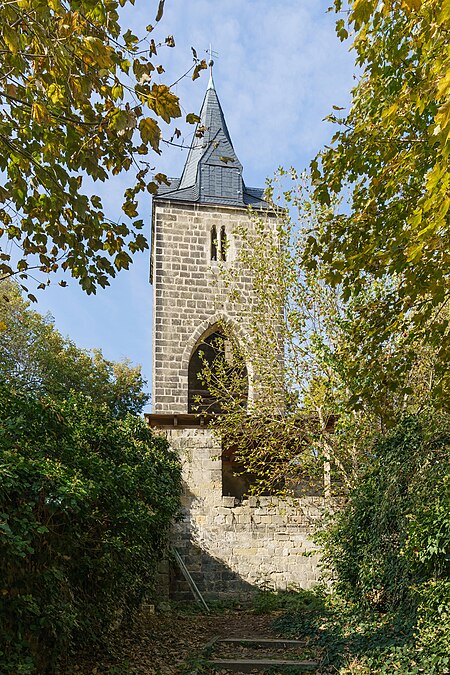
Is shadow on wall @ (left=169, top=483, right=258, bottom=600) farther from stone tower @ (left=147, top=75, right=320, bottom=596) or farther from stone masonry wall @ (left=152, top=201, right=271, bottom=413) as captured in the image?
stone masonry wall @ (left=152, top=201, right=271, bottom=413)

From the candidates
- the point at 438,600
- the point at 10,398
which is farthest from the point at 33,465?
the point at 438,600

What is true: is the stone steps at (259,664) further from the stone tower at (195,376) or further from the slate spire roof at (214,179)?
the slate spire roof at (214,179)

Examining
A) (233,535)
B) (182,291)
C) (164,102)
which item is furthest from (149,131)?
(182,291)

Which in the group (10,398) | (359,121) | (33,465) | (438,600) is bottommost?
(438,600)

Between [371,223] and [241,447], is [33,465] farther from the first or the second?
[241,447]

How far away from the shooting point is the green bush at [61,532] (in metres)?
3.85

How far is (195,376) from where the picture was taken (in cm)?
1873

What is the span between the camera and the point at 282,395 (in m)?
12.3

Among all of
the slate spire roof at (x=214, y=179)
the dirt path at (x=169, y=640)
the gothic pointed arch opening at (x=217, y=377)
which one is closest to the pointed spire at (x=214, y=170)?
the slate spire roof at (x=214, y=179)

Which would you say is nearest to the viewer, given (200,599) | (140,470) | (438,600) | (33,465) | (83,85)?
(83,85)

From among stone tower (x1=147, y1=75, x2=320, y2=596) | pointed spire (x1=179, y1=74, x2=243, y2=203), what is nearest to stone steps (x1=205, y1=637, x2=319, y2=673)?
stone tower (x1=147, y1=75, x2=320, y2=596)

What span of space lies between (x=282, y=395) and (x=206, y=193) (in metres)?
8.60

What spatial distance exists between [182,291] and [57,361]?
27.6ft

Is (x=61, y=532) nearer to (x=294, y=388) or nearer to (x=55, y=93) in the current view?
(x=55, y=93)
